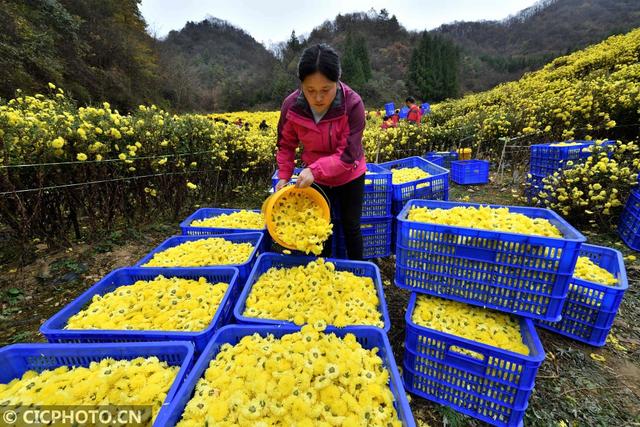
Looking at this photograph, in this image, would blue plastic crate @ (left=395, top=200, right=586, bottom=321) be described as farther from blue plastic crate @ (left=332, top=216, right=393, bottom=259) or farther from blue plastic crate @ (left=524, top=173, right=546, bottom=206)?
blue plastic crate @ (left=524, top=173, right=546, bottom=206)

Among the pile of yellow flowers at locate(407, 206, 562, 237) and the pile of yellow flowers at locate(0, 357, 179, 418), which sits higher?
the pile of yellow flowers at locate(407, 206, 562, 237)

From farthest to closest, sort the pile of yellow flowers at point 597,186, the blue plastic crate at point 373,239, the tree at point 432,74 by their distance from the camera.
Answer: the tree at point 432,74
the pile of yellow flowers at point 597,186
the blue plastic crate at point 373,239

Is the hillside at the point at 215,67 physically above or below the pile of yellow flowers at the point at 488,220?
above

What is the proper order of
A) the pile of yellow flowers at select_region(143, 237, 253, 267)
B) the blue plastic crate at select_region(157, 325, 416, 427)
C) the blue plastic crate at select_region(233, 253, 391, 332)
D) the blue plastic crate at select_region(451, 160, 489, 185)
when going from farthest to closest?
the blue plastic crate at select_region(451, 160, 489, 185), the pile of yellow flowers at select_region(143, 237, 253, 267), the blue plastic crate at select_region(233, 253, 391, 332), the blue plastic crate at select_region(157, 325, 416, 427)

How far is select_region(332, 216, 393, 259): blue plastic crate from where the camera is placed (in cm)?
330

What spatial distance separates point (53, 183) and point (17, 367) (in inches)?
94.0

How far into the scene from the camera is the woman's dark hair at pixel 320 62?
74.5 inches

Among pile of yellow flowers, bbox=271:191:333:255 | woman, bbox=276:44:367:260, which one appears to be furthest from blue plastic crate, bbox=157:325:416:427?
woman, bbox=276:44:367:260

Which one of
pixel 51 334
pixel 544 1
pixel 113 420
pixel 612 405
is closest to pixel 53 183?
pixel 51 334

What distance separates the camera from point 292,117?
2.31 metres

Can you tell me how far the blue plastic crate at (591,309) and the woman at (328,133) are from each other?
170 cm

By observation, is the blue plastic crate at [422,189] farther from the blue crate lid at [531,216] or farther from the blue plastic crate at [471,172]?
the blue plastic crate at [471,172]

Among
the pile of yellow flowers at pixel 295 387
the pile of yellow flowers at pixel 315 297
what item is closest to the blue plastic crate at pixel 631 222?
the pile of yellow flowers at pixel 315 297

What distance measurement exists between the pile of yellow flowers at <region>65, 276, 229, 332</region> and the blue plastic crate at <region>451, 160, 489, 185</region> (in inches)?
229
